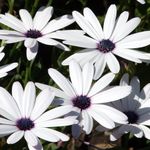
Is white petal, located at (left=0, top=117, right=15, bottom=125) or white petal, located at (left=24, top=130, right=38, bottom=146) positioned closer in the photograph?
white petal, located at (left=24, top=130, right=38, bottom=146)

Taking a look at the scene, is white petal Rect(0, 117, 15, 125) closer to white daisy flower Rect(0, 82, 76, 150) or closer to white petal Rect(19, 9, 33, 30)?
white daisy flower Rect(0, 82, 76, 150)

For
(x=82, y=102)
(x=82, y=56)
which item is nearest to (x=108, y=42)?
(x=82, y=56)

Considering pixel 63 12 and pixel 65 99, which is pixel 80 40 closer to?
pixel 65 99

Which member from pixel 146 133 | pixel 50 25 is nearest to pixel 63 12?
pixel 50 25

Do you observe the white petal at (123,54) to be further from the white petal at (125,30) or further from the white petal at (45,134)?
the white petal at (45,134)

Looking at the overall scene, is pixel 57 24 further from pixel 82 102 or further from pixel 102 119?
pixel 102 119

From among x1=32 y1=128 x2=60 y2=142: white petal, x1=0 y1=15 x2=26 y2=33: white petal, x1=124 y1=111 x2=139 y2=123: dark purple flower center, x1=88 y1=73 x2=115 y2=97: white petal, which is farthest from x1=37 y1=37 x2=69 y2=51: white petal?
x1=32 y1=128 x2=60 y2=142: white petal

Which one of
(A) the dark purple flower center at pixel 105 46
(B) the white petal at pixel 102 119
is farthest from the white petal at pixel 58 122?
(A) the dark purple flower center at pixel 105 46
